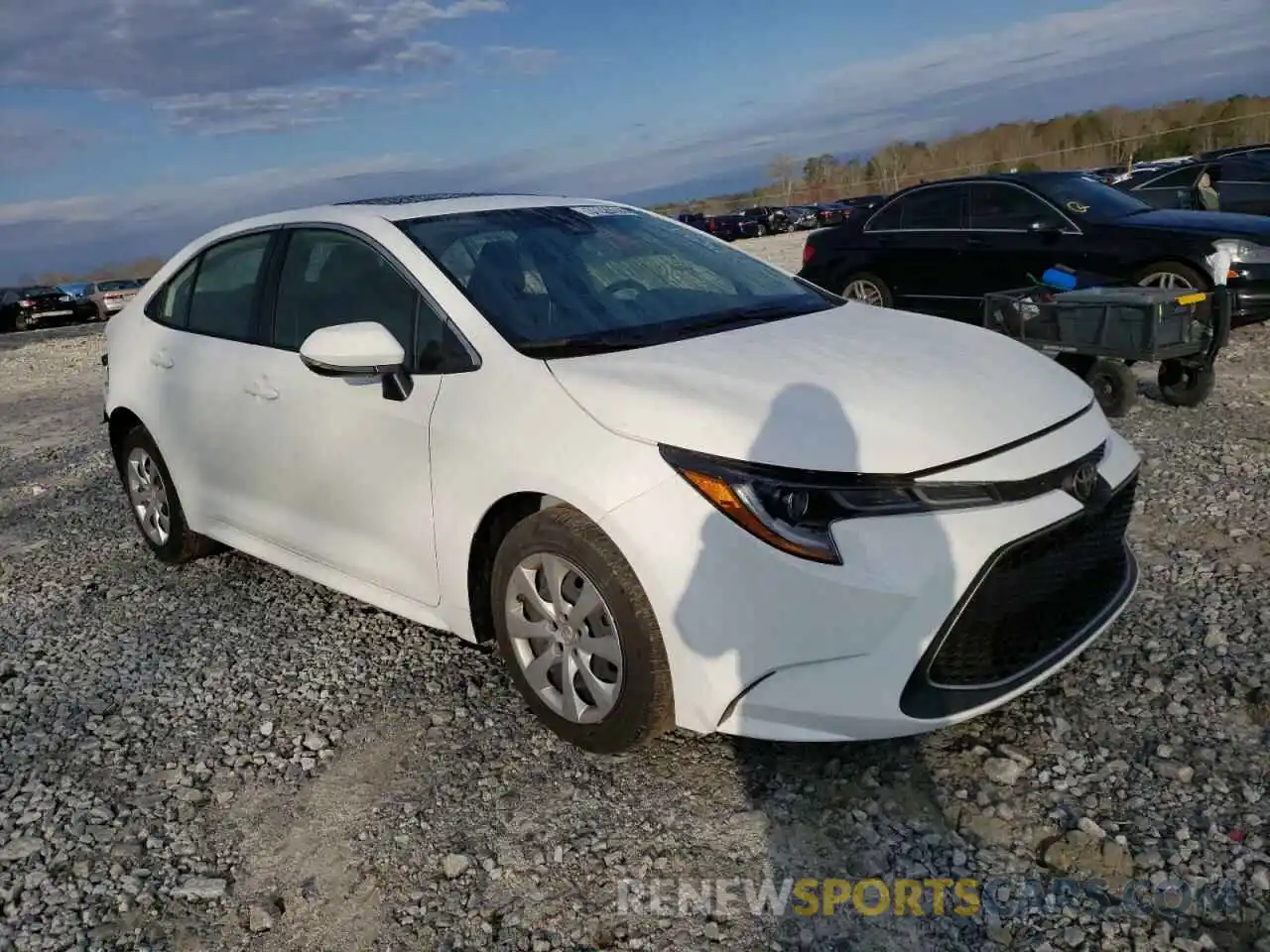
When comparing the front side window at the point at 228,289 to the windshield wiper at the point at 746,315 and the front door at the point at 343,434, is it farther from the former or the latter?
the windshield wiper at the point at 746,315

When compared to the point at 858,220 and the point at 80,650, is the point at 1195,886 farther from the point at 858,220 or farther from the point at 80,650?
the point at 858,220

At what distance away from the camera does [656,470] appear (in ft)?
9.16

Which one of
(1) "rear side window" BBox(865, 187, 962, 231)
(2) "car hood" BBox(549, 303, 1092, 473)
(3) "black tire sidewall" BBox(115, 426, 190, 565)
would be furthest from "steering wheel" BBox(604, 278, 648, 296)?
(1) "rear side window" BBox(865, 187, 962, 231)

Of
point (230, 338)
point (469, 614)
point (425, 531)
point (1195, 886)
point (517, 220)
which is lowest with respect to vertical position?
point (1195, 886)

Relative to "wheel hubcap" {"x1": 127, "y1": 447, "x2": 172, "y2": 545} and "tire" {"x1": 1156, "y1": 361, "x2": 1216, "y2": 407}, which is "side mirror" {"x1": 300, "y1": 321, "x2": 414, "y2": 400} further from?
"tire" {"x1": 1156, "y1": 361, "x2": 1216, "y2": 407}

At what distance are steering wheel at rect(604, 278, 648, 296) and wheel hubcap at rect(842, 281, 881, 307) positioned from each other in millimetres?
6400

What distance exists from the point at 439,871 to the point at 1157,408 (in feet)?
20.0

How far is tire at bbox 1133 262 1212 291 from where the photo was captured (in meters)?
7.88

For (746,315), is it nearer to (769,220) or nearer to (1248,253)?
(1248,253)

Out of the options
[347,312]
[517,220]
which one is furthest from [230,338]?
[517,220]

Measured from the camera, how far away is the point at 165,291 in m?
5.02

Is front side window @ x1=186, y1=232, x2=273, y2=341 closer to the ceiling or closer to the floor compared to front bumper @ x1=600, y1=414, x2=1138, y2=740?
closer to the ceiling

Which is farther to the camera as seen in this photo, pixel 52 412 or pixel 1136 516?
pixel 52 412

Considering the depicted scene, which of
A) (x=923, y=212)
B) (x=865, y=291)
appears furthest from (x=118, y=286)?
(x=923, y=212)
